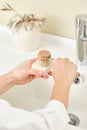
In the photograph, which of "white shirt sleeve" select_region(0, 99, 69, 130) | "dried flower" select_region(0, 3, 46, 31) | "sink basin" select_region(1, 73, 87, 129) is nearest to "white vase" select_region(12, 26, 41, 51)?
"dried flower" select_region(0, 3, 46, 31)

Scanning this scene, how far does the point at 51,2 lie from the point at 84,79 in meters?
0.37

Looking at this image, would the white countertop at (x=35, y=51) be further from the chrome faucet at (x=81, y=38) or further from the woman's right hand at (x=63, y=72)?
the woman's right hand at (x=63, y=72)

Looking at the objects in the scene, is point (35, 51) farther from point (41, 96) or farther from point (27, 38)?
point (41, 96)

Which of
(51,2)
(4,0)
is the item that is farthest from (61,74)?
(4,0)

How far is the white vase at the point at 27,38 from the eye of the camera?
3.81 ft

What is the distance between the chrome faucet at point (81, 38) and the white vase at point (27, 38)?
202mm

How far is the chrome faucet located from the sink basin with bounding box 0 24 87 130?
5 cm

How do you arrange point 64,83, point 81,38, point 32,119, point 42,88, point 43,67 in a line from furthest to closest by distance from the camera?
point 42,88
point 81,38
point 43,67
point 64,83
point 32,119

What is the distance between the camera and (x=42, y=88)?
3.78ft

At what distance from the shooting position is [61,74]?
0.84m

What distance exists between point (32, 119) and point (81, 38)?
47 cm

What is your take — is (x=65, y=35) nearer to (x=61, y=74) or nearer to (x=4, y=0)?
(x=4, y=0)

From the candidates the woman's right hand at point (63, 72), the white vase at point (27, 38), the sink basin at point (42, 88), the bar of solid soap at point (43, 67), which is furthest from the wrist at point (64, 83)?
the white vase at point (27, 38)

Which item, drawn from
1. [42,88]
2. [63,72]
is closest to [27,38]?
[42,88]
